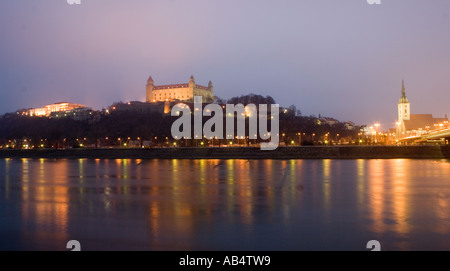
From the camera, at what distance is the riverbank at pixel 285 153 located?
120ft

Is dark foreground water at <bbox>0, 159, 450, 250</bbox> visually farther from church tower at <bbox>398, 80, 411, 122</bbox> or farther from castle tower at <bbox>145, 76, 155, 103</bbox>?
castle tower at <bbox>145, 76, 155, 103</bbox>

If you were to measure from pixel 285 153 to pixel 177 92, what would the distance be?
89608 millimetres

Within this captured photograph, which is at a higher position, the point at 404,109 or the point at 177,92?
the point at 177,92

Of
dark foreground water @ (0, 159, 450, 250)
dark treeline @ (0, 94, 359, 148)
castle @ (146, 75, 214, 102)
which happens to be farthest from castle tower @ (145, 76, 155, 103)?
dark foreground water @ (0, 159, 450, 250)

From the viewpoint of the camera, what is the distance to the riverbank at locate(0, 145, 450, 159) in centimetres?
3650

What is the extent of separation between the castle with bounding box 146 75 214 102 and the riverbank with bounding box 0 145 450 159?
7640cm

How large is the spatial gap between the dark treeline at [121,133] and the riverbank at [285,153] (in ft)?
46.0

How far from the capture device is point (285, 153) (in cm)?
3875

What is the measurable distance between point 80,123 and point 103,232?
91.9m

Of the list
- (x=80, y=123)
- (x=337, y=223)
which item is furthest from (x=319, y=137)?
(x=337, y=223)

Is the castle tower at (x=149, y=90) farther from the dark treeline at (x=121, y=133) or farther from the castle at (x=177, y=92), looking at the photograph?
the dark treeline at (x=121, y=133)

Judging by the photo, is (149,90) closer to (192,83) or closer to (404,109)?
(192,83)

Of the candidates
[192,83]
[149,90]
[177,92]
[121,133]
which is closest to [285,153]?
[121,133]
